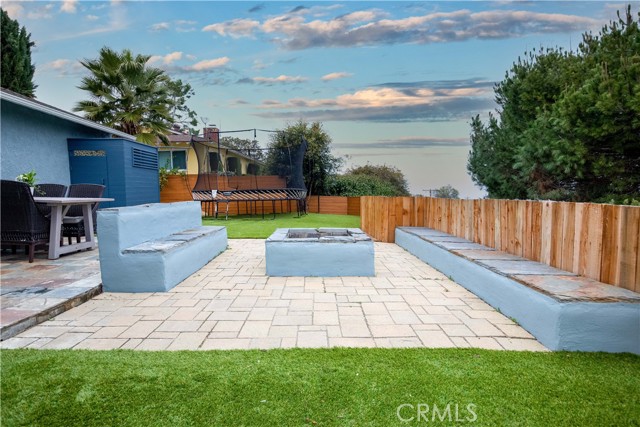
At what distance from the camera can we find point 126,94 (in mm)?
13078

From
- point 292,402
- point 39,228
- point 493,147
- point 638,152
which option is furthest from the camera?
point 493,147

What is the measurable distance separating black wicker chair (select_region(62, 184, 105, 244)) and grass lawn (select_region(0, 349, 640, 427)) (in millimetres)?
3359

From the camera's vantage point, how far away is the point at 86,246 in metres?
5.09

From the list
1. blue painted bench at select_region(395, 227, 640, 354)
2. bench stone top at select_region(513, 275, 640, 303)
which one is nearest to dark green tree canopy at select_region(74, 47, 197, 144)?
blue painted bench at select_region(395, 227, 640, 354)

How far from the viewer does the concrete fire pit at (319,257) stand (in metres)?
4.17

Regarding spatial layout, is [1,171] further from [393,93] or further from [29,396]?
[393,93]

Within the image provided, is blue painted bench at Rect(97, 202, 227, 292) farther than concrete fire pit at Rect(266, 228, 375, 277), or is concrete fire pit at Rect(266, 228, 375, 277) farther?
concrete fire pit at Rect(266, 228, 375, 277)

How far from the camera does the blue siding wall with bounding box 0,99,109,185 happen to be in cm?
614

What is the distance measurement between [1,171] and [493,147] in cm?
1104

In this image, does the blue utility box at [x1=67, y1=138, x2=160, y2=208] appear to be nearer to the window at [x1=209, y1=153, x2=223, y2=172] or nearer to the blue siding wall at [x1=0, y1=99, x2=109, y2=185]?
the blue siding wall at [x1=0, y1=99, x2=109, y2=185]

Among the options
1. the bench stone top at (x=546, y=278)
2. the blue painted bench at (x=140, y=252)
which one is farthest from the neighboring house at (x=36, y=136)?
the bench stone top at (x=546, y=278)

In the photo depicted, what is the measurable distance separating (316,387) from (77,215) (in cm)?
511

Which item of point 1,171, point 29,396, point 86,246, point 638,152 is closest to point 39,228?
point 86,246

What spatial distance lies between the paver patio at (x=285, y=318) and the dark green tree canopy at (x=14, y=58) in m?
11.9
